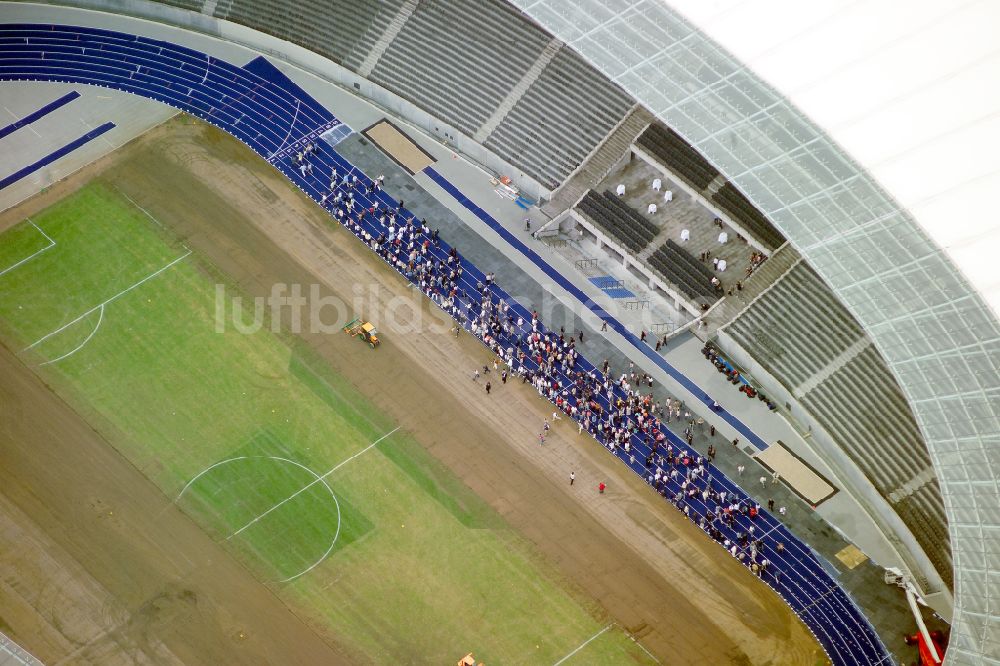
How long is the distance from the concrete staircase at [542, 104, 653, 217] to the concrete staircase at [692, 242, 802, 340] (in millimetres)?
12381

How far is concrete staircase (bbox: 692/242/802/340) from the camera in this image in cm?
10169

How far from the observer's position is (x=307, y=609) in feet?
294

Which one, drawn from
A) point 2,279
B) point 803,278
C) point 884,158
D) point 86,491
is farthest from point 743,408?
point 2,279

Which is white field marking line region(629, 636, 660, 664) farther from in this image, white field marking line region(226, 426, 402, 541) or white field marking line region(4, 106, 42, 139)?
white field marking line region(4, 106, 42, 139)

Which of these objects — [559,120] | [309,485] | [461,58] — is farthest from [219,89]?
[309,485]

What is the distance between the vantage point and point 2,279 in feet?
346

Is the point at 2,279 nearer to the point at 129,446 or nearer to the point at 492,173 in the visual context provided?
the point at 129,446

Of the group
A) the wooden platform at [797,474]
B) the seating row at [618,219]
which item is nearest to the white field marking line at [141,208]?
the seating row at [618,219]

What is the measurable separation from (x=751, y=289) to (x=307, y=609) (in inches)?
1337

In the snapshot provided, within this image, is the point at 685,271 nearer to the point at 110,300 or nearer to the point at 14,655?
the point at 110,300

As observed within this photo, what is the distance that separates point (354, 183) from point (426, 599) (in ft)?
108

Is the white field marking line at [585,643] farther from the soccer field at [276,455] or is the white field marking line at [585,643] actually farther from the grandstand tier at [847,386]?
the grandstand tier at [847,386]

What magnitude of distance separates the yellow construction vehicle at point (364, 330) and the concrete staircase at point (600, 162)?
14263 millimetres

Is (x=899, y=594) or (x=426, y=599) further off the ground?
(x=899, y=594)
